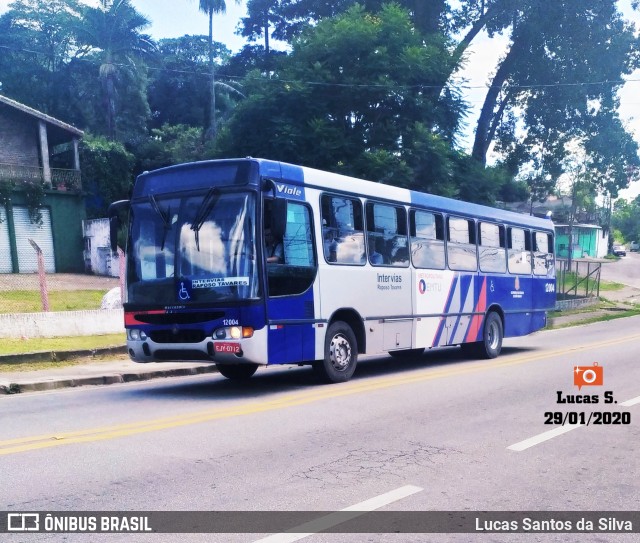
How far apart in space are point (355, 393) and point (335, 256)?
221 cm

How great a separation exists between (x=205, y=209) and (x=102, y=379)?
12.7 ft

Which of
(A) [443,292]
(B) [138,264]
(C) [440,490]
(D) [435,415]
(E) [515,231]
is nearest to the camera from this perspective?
(C) [440,490]

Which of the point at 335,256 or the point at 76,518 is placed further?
the point at 335,256

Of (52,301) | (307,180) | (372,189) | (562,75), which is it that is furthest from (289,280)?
(562,75)

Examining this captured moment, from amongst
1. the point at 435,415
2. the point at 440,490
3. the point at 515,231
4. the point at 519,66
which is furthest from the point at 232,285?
the point at 519,66

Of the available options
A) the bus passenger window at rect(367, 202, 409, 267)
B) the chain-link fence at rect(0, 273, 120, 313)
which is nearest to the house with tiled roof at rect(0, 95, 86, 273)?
the chain-link fence at rect(0, 273, 120, 313)

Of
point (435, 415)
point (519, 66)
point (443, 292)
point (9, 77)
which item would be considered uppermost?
point (9, 77)

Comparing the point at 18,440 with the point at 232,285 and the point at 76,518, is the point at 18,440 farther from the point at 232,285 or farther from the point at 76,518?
the point at 232,285

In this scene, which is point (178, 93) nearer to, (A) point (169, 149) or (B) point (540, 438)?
(A) point (169, 149)

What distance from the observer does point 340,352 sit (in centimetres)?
1123

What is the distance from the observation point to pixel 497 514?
486cm

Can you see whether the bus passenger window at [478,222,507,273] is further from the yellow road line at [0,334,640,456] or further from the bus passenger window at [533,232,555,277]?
the yellow road line at [0,334,640,456]

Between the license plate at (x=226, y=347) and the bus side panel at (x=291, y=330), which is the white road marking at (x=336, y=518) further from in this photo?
the bus side panel at (x=291, y=330)

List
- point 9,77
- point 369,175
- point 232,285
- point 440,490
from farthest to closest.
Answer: point 9,77 < point 369,175 < point 232,285 < point 440,490
